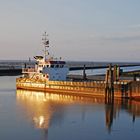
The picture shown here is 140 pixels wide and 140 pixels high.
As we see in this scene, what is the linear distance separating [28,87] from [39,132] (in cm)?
3334

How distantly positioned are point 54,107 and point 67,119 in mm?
7606

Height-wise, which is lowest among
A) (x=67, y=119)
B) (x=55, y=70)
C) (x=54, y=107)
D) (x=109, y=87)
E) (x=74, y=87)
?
(x=67, y=119)

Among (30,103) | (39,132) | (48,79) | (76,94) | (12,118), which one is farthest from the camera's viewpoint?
(48,79)

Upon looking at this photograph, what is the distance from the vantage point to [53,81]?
61.8m

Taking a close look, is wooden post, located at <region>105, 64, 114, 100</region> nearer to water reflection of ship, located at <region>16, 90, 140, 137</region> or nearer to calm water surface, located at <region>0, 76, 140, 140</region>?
water reflection of ship, located at <region>16, 90, 140, 137</region>

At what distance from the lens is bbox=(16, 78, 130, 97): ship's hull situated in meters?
53.9

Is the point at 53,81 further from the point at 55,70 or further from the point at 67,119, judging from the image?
the point at 67,119

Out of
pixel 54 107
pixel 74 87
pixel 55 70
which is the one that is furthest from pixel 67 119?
pixel 55 70

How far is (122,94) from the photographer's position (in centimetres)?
5338

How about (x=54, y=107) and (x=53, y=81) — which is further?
(x=53, y=81)

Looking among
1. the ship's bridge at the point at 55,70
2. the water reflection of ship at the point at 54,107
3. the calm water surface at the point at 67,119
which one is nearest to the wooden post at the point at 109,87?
the water reflection of ship at the point at 54,107

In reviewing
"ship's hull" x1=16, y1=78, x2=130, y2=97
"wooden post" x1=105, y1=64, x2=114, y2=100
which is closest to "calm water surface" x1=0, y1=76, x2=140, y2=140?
"wooden post" x1=105, y1=64, x2=114, y2=100

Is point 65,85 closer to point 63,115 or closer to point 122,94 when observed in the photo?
point 122,94

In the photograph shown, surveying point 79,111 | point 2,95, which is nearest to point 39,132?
point 79,111
